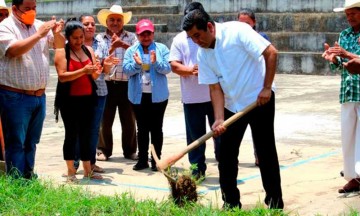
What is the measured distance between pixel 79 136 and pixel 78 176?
0.48m

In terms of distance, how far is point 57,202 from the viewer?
21.1ft

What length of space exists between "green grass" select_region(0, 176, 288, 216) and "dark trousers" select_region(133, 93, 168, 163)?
184cm

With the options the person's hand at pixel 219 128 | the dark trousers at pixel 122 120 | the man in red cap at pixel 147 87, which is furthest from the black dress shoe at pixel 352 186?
the dark trousers at pixel 122 120

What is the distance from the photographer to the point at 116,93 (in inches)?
375

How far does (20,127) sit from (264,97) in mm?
2513

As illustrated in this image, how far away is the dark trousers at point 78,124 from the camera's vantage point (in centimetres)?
805

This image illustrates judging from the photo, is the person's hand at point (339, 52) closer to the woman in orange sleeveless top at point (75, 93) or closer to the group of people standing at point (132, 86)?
the group of people standing at point (132, 86)

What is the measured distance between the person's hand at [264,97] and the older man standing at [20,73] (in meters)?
2.21

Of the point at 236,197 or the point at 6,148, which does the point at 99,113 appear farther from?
the point at 236,197

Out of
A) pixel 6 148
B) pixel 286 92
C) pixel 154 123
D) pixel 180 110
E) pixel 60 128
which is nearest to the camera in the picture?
pixel 6 148

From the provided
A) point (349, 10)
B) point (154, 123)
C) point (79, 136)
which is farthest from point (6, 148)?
point (349, 10)

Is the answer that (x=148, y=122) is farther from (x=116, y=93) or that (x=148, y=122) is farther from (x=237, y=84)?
(x=237, y=84)

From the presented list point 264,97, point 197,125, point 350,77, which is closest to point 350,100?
point 350,77

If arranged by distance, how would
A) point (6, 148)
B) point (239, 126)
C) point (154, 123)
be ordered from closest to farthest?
point (239, 126)
point (6, 148)
point (154, 123)
